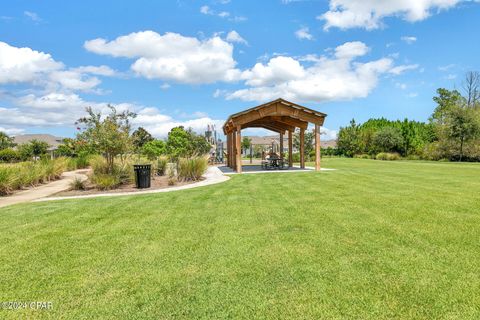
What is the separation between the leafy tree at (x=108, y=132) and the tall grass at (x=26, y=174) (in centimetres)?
243

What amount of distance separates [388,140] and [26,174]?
35.8 m

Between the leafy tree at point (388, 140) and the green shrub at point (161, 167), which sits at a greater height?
the leafy tree at point (388, 140)

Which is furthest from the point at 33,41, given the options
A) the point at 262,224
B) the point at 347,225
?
the point at 347,225

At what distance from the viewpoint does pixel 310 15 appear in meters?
13.9

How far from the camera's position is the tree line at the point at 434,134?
26158mm

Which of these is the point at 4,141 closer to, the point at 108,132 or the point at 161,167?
the point at 161,167

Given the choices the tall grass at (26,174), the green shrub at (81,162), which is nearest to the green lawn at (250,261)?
the tall grass at (26,174)

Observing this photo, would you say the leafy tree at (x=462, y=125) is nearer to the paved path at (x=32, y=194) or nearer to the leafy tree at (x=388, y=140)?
the leafy tree at (x=388, y=140)

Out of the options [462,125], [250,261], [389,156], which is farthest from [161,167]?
[389,156]

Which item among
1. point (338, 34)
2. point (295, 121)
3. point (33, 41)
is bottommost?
point (295, 121)

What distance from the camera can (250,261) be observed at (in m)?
3.29

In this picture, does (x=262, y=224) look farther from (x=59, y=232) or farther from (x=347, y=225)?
(x=59, y=232)

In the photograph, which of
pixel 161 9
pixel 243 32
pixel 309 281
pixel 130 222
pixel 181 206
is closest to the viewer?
pixel 309 281

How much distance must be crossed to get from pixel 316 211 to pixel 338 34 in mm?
16674
